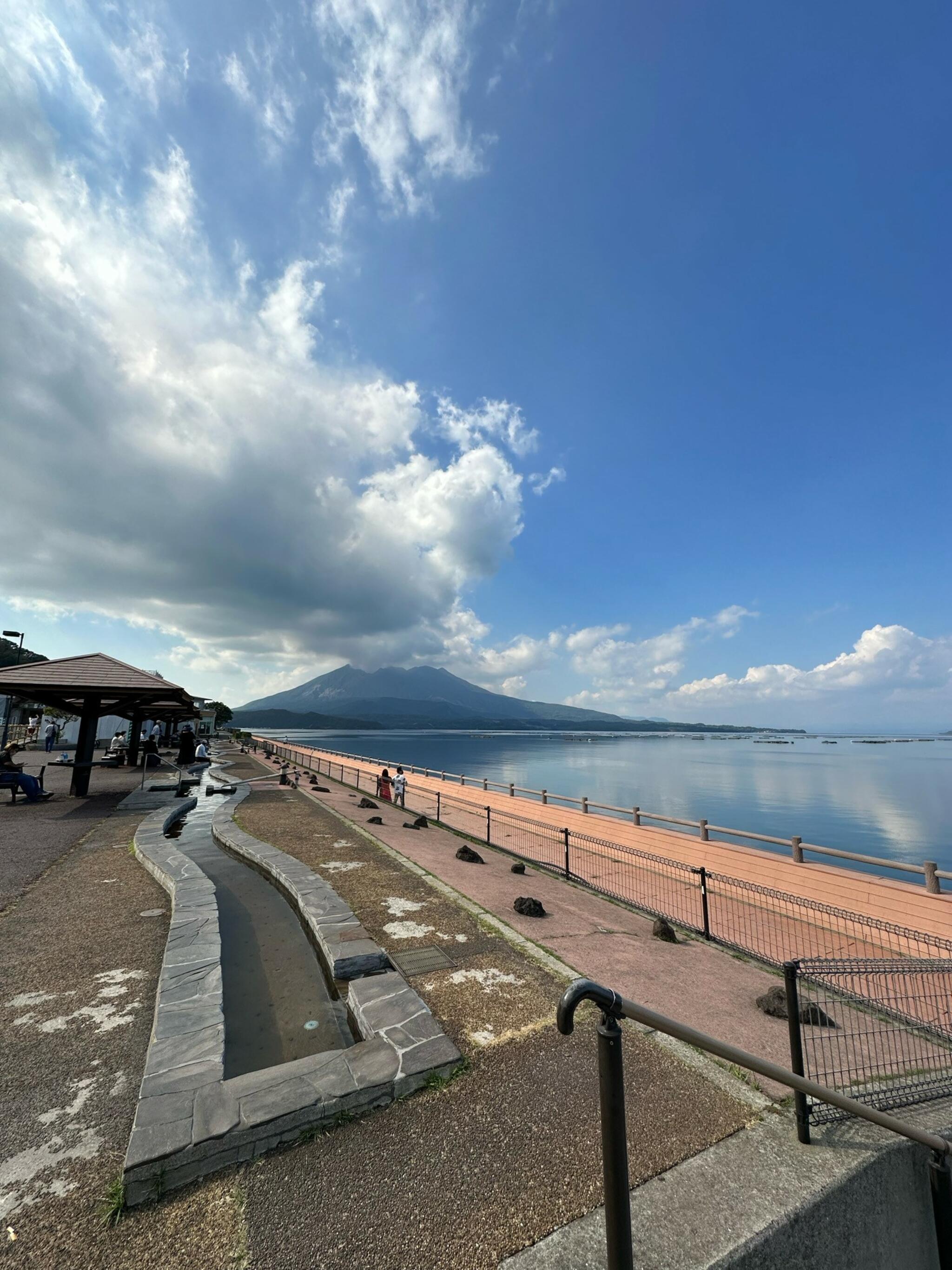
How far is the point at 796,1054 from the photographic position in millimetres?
3145

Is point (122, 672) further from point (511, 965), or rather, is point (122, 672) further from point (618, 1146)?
point (618, 1146)

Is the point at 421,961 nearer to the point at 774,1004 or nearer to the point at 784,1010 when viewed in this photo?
the point at 774,1004

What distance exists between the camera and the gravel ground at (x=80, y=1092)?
227 centimetres

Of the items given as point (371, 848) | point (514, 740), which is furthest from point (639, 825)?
point (514, 740)

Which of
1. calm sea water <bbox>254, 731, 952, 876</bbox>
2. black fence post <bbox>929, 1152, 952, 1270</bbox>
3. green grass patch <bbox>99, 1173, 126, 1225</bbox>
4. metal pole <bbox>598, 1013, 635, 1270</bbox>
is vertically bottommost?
calm sea water <bbox>254, 731, 952, 876</bbox>

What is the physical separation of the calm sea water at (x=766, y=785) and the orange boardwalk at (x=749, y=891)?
16.5m

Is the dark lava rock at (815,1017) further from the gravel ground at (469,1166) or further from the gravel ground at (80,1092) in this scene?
the gravel ground at (80,1092)

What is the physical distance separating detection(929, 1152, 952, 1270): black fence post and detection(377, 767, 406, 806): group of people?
1789 centimetres

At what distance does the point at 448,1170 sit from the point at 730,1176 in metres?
1.54

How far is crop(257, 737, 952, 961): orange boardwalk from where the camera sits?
8.93m

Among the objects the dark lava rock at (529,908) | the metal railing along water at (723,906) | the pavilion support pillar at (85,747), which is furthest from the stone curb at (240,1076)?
the pavilion support pillar at (85,747)

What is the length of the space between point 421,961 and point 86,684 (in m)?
13.1

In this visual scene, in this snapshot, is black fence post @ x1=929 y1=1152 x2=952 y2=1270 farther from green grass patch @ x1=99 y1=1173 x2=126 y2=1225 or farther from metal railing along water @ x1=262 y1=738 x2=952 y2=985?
green grass patch @ x1=99 y1=1173 x2=126 y2=1225

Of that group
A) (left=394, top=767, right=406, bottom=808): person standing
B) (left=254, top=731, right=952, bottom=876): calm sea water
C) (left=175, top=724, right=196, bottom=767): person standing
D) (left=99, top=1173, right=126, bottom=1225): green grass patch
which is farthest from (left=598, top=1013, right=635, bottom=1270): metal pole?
(left=254, top=731, right=952, bottom=876): calm sea water
